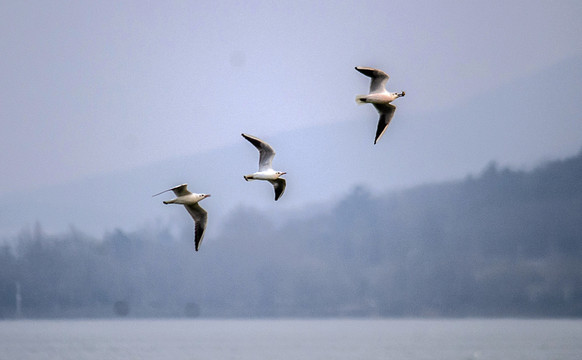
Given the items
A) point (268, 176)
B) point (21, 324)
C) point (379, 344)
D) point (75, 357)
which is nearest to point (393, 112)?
point (268, 176)

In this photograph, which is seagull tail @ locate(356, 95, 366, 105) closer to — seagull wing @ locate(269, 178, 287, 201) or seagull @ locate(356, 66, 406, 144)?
seagull @ locate(356, 66, 406, 144)

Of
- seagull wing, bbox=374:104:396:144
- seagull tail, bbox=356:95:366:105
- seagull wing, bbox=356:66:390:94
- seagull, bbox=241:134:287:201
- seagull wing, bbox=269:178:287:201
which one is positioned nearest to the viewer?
seagull tail, bbox=356:95:366:105

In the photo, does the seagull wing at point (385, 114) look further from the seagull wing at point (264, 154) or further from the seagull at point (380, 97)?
the seagull wing at point (264, 154)

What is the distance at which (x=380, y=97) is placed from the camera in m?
30.6

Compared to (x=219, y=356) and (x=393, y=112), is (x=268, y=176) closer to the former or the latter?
(x=393, y=112)

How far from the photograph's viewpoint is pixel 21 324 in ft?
638

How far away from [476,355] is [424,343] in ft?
89.3

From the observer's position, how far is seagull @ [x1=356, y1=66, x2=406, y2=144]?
3038 centimetres

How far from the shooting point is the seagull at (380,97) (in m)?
30.4

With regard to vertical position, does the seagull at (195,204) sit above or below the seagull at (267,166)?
below

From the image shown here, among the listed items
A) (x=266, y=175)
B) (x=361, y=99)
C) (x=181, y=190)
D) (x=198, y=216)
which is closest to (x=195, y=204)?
(x=198, y=216)

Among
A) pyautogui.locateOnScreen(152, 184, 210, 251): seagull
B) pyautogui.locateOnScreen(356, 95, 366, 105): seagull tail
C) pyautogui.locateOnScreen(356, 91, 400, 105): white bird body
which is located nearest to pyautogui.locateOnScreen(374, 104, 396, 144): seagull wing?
pyautogui.locateOnScreen(356, 91, 400, 105): white bird body

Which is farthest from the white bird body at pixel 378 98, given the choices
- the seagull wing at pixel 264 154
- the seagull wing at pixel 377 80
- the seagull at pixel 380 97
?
the seagull wing at pixel 264 154

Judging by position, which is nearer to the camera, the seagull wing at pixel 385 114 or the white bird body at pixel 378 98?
the white bird body at pixel 378 98
